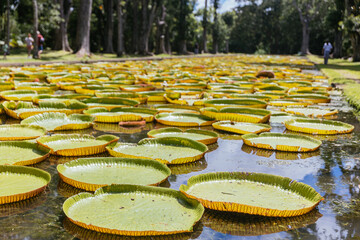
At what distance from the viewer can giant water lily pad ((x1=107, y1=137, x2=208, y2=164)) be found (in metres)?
2.82

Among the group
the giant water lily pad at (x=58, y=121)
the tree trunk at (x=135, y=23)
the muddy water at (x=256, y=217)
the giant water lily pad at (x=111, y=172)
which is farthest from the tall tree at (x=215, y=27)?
the giant water lily pad at (x=111, y=172)

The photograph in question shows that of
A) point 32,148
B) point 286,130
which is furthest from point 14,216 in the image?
point 286,130

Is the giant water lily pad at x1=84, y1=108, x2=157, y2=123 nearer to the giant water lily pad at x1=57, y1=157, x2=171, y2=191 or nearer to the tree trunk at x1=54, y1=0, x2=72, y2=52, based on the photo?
the giant water lily pad at x1=57, y1=157, x2=171, y2=191

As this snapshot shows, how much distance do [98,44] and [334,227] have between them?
33965mm

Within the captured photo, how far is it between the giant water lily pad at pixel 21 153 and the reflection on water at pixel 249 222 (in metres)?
1.31

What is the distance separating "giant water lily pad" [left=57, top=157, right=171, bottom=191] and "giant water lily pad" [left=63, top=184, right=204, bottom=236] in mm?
188

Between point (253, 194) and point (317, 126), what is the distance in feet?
7.37

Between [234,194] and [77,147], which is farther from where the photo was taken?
[77,147]

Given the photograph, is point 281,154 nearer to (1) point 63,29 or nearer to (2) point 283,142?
(2) point 283,142

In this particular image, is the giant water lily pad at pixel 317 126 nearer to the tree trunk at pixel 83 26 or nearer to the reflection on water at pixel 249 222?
the reflection on water at pixel 249 222

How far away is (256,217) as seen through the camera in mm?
1991

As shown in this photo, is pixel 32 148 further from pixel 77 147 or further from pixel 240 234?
pixel 240 234

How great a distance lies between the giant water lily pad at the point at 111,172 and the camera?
7.52 ft

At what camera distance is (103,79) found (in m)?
8.08
